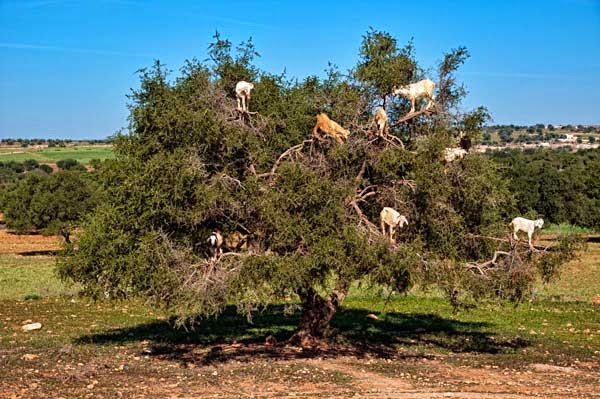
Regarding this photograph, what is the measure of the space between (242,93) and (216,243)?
143 inches

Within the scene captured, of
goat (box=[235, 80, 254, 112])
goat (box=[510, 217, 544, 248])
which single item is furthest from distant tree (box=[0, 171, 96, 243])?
goat (box=[510, 217, 544, 248])

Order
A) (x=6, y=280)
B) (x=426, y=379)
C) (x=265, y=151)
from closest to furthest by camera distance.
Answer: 1. (x=426, y=379)
2. (x=265, y=151)
3. (x=6, y=280)

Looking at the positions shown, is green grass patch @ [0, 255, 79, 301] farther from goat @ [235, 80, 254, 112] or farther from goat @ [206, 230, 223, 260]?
goat @ [235, 80, 254, 112]

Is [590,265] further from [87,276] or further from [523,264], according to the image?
[87,276]

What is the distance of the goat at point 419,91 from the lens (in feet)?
62.3

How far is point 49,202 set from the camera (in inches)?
2381

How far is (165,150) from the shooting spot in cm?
1894

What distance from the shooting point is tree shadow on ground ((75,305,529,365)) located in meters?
21.2

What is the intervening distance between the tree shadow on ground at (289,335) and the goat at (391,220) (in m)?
4.41

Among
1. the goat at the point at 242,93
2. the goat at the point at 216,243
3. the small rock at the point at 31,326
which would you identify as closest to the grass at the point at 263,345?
the small rock at the point at 31,326

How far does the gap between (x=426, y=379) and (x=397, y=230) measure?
346 cm

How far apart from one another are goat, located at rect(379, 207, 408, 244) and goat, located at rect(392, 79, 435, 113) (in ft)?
9.79

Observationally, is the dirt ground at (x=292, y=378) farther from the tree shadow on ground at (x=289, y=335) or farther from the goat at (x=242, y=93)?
the goat at (x=242, y=93)

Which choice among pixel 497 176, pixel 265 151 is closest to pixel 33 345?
pixel 265 151
